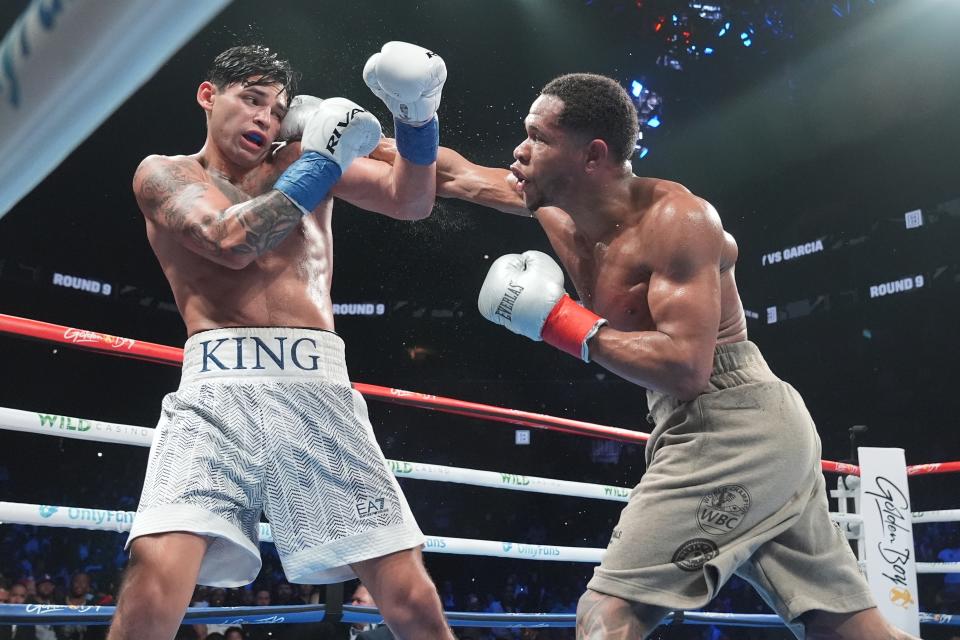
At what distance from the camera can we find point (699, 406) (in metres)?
1.89

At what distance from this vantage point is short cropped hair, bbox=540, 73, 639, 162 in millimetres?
2062

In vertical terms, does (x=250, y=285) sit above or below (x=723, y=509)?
above

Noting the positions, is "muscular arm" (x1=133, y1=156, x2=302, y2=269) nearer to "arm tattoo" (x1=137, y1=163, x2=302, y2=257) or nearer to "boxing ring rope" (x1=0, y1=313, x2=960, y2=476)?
"arm tattoo" (x1=137, y1=163, x2=302, y2=257)

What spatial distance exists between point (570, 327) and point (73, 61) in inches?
63.2

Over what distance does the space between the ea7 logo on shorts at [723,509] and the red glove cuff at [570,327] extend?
375 millimetres

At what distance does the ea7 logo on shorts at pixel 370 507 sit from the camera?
175 centimetres

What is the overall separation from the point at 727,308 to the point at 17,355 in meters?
9.84

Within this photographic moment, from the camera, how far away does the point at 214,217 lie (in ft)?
5.76

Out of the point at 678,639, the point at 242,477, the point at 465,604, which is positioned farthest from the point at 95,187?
the point at 242,477

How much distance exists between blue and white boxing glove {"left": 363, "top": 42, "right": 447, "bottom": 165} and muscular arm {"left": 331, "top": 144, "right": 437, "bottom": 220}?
36 mm

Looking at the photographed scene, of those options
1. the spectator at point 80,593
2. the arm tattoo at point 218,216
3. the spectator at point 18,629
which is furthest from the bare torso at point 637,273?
the spectator at point 80,593

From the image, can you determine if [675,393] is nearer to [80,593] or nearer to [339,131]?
[339,131]

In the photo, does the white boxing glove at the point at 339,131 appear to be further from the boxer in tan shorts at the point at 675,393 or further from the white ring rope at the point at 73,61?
the white ring rope at the point at 73,61

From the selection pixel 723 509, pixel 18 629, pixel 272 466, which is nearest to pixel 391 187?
pixel 272 466
